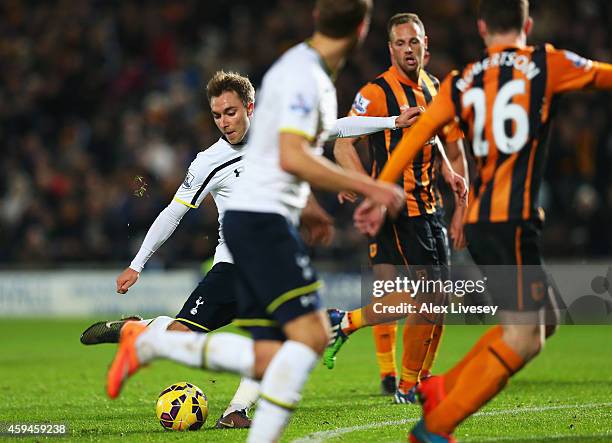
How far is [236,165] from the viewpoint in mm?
6867

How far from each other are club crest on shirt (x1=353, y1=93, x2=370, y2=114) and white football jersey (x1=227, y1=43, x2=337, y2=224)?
2.88 metres

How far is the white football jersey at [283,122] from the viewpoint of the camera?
470cm

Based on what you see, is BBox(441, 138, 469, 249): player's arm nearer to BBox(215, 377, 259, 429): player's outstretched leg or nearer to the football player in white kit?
the football player in white kit

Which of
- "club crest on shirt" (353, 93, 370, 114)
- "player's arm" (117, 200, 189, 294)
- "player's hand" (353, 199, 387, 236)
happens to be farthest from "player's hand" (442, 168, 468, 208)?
"player's hand" (353, 199, 387, 236)

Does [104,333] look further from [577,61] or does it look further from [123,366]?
[577,61]

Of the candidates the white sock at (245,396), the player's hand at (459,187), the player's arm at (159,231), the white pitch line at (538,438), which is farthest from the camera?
the player's hand at (459,187)

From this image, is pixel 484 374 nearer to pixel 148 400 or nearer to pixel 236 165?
pixel 236 165

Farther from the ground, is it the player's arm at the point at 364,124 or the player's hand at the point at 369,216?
the player's arm at the point at 364,124

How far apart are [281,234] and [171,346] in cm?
76

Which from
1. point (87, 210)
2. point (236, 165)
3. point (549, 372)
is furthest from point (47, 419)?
point (87, 210)

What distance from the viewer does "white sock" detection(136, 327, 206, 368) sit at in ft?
16.1

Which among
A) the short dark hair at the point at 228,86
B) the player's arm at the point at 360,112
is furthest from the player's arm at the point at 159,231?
the player's arm at the point at 360,112

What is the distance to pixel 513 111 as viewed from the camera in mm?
5105

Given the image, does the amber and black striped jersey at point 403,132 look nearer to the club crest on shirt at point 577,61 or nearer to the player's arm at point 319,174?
the club crest on shirt at point 577,61
